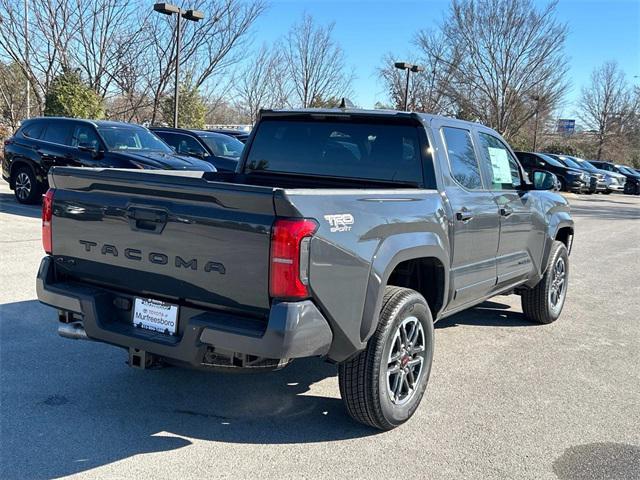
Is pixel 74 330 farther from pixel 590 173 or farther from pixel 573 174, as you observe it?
pixel 590 173

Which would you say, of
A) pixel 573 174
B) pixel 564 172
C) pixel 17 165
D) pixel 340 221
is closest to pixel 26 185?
pixel 17 165

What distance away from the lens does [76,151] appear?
36.9ft

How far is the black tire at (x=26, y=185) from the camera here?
1209 centimetres

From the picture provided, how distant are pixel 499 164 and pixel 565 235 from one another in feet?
6.73

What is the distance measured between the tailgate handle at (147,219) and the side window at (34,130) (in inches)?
391

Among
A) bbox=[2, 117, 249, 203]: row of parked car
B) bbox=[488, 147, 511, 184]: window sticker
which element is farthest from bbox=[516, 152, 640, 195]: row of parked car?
bbox=[488, 147, 511, 184]: window sticker

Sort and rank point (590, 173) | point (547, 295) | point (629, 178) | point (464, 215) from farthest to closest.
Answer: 1. point (629, 178)
2. point (590, 173)
3. point (547, 295)
4. point (464, 215)

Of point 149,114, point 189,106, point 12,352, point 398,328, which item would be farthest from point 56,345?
point 149,114

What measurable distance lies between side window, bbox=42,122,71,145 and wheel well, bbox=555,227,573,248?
898 centimetres

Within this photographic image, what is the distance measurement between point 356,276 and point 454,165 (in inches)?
68.5

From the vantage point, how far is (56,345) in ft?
15.9

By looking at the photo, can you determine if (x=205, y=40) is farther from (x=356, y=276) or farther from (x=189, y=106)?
(x=356, y=276)

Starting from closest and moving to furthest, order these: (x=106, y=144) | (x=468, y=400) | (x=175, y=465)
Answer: (x=175, y=465), (x=468, y=400), (x=106, y=144)

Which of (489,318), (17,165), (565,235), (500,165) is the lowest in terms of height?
(489,318)
